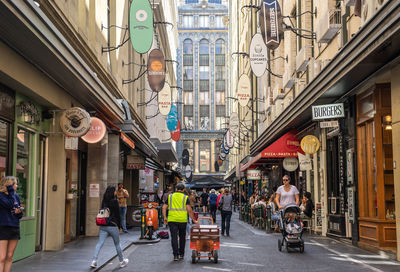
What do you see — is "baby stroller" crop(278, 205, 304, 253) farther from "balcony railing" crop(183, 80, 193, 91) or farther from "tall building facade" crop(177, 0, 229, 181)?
"balcony railing" crop(183, 80, 193, 91)

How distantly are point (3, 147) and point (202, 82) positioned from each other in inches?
3101

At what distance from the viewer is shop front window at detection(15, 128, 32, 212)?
12.2 meters

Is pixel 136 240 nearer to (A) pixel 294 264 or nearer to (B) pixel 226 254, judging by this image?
(B) pixel 226 254

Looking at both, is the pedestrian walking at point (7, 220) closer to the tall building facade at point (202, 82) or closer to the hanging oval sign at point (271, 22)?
the hanging oval sign at point (271, 22)

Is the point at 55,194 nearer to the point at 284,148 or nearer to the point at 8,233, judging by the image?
the point at 8,233

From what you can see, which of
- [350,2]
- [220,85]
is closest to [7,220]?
[350,2]

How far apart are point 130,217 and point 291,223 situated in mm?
11156

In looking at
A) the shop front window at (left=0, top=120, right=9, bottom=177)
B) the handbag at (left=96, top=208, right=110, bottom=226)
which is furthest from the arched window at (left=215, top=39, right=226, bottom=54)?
the handbag at (left=96, top=208, right=110, bottom=226)

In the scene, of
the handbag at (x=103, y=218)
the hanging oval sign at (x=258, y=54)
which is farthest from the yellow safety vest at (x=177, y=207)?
the hanging oval sign at (x=258, y=54)

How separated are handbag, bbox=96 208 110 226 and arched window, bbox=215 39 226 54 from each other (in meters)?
80.6

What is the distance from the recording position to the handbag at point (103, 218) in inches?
430

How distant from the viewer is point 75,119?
13930mm

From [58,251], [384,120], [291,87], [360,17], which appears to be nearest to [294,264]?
[384,120]

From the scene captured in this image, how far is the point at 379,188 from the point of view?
550 inches
